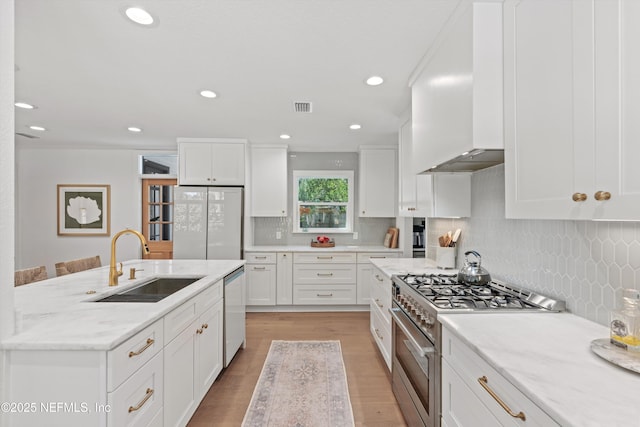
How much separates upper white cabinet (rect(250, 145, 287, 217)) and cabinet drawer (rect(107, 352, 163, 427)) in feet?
10.5

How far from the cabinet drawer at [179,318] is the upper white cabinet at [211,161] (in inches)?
103

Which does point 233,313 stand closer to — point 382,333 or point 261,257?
point 382,333

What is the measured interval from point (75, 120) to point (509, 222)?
444 centimetres

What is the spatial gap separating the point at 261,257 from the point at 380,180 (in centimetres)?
210

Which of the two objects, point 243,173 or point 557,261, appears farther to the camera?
point 243,173

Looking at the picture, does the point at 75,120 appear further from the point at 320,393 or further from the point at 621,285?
the point at 621,285

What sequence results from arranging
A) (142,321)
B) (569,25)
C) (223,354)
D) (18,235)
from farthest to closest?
(18,235), (223,354), (142,321), (569,25)

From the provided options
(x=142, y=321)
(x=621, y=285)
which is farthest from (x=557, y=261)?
(x=142, y=321)

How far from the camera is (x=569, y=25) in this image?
1032 millimetres

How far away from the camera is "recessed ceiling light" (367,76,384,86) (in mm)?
2365

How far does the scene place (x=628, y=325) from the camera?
1.02 metres

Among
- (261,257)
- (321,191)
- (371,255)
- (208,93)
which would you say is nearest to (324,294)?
(371,255)

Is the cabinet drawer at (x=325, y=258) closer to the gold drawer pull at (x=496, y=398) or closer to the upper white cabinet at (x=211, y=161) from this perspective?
the upper white cabinet at (x=211, y=161)

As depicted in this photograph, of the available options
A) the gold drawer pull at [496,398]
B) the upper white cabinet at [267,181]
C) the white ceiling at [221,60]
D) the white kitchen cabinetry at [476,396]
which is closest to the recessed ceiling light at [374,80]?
the white ceiling at [221,60]
